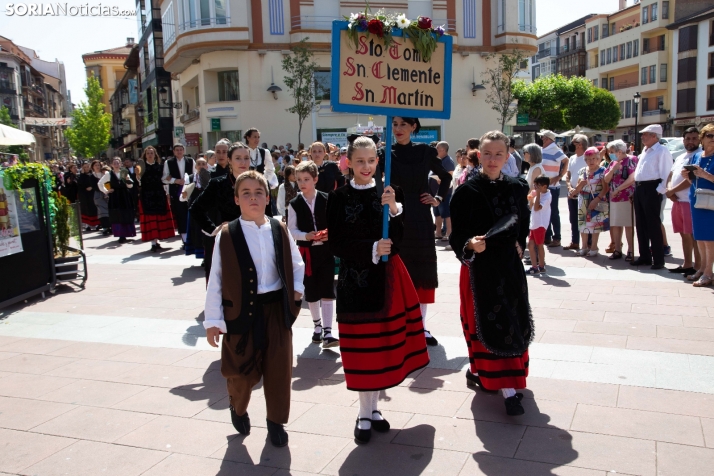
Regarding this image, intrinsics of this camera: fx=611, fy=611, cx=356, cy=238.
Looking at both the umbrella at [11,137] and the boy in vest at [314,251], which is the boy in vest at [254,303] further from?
the umbrella at [11,137]

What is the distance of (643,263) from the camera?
913cm

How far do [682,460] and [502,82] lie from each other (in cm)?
2893

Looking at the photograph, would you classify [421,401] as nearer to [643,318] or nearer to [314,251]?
[314,251]

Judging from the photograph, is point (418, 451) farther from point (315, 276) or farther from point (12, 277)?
point (12, 277)

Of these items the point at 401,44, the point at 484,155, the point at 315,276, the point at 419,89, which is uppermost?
the point at 401,44

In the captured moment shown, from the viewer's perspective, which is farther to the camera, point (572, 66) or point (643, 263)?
point (572, 66)

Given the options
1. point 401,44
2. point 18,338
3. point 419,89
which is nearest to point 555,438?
point 419,89

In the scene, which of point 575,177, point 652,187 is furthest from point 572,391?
point 575,177

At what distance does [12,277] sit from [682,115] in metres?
55.8

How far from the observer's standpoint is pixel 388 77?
4.04 meters

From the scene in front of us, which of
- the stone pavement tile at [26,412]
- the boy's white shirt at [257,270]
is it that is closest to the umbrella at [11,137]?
the stone pavement tile at [26,412]

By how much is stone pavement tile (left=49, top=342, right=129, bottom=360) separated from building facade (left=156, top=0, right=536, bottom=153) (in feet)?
76.5

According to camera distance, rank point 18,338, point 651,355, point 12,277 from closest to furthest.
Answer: point 651,355
point 18,338
point 12,277

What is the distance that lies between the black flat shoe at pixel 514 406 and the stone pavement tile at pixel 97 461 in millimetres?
2206
